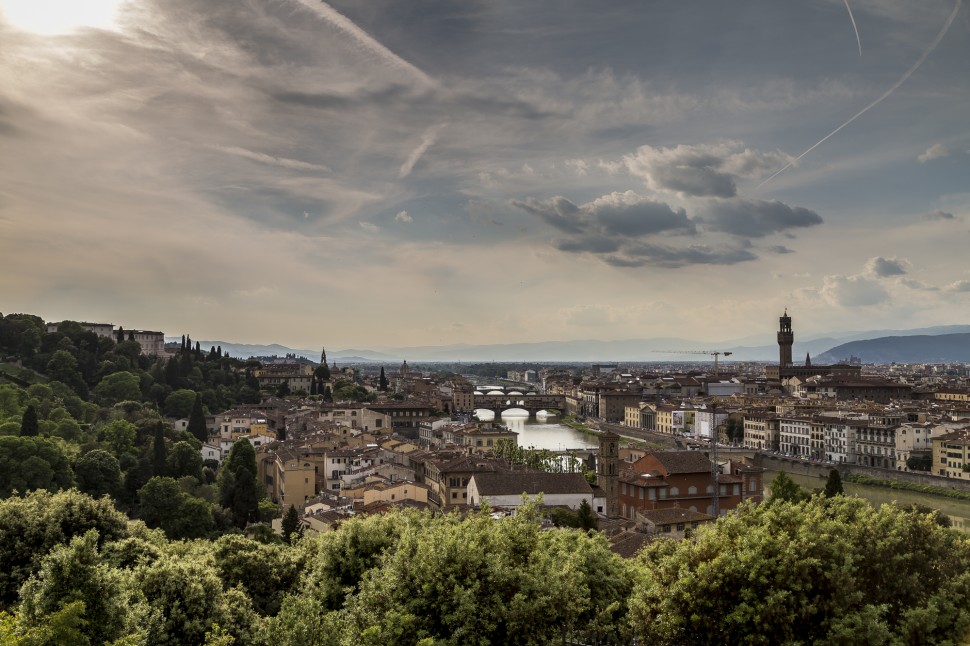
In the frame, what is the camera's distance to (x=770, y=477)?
45281 mm

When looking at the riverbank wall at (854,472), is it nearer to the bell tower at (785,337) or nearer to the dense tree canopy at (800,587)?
the dense tree canopy at (800,587)

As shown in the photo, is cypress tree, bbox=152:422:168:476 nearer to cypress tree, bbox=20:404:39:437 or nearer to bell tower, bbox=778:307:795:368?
cypress tree, bbox=20:404:39:437

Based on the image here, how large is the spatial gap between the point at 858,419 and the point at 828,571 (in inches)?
1855

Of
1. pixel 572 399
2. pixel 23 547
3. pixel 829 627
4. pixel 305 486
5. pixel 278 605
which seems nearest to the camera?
pixel 829 627

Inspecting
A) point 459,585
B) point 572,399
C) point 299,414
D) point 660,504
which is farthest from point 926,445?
point 572,399

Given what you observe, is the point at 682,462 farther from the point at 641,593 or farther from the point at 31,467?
the point at 31,467

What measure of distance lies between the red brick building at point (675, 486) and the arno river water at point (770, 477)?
4.67m

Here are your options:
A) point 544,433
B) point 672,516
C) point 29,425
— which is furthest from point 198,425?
point 544,433

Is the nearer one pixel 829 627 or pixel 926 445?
pixel 829 627

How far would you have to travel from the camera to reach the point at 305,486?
33812mm

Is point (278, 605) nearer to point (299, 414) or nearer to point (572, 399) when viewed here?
point (299, 414)

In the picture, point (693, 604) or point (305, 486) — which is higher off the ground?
point (693, 604)

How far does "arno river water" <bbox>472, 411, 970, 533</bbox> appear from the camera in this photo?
34.9 meters

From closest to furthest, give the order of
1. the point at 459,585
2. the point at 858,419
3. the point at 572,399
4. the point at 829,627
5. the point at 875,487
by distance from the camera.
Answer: the point at 829,627 → the point at 459,585 → the point at 875,487 → the point at 858,419 → the point at 572,399
